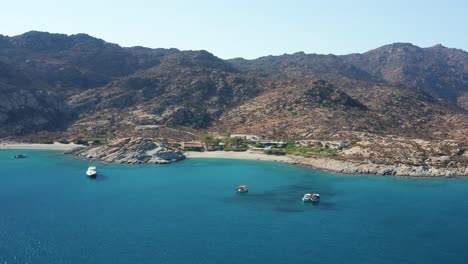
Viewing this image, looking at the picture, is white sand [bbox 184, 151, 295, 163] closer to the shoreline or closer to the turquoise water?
the shoreline

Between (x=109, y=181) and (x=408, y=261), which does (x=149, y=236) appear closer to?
(x=408, y=261)

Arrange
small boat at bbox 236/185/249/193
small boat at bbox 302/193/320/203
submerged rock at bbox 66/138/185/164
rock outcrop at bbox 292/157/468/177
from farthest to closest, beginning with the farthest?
submerged rock at bbox 66/138/185/164 → rock outcrop at bbox 292/157/468/177 → small boat at bbox 236/185/249/193 → small boat at bbox 302/193/320/203

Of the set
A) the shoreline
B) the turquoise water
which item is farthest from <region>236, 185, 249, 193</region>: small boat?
the shoreline

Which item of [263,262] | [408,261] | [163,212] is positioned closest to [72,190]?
[163,212]

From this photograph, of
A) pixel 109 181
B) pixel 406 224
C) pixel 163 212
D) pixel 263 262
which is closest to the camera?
pixel 263 262

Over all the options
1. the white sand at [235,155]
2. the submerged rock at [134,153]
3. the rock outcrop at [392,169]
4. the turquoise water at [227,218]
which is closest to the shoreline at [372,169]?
the rock outcrop at [392,169]

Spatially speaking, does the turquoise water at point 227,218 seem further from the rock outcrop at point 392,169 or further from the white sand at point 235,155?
the white sand at point 235,155

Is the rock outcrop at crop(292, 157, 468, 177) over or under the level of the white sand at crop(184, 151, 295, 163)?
over
